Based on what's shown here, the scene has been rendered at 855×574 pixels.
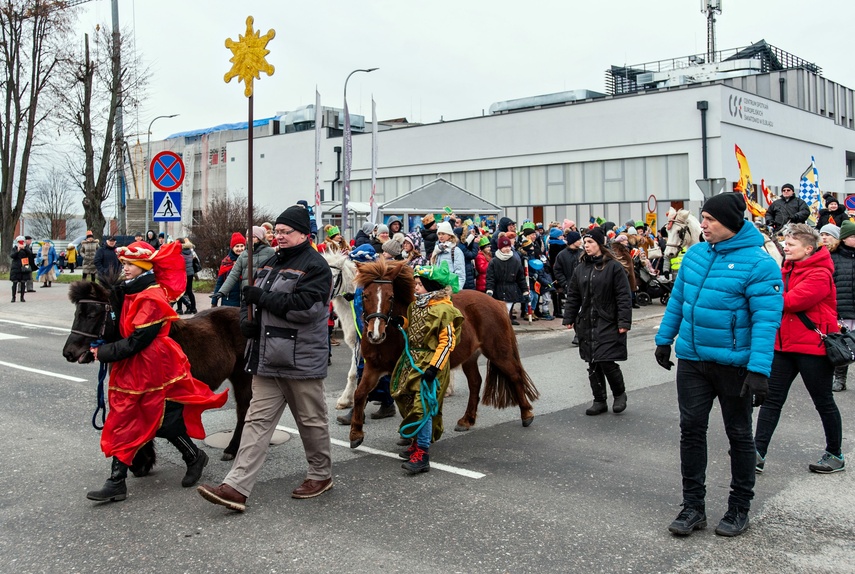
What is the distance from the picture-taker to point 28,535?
5.06 m

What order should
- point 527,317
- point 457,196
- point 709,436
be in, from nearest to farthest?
point 709,436 < point 527,317 < point 457,196

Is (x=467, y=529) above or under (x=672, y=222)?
under

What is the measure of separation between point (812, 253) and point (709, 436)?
1942 mm

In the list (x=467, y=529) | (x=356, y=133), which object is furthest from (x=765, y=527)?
(x=356, y=133)

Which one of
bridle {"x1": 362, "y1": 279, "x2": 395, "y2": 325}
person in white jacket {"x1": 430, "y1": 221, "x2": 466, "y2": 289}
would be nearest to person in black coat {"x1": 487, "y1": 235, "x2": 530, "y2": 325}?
person in white jacket {"x1": 430, "y1": 221, "x2": 466, "y2": 289}

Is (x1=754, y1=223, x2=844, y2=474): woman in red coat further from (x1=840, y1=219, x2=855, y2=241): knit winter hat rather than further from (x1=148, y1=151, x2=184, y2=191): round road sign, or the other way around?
(x1=148, y1=151, x2=184, y2=191): round road sign

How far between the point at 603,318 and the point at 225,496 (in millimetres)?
4627

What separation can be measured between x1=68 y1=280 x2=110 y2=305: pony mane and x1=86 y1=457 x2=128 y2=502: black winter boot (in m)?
1.14

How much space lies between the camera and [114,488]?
5648 mm

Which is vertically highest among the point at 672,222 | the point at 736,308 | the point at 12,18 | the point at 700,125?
the point at 12,18

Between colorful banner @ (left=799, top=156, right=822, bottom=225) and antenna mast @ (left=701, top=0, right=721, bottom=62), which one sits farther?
antenna mast @ (left=701, top=0, right=721, bottom=62)

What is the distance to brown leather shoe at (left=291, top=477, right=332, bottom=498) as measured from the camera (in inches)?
225

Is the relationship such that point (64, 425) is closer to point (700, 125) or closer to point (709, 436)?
point (709, 436)

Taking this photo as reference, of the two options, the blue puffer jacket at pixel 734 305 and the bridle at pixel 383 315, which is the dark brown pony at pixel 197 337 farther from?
the blue puffer jacket at pixel 734 305
